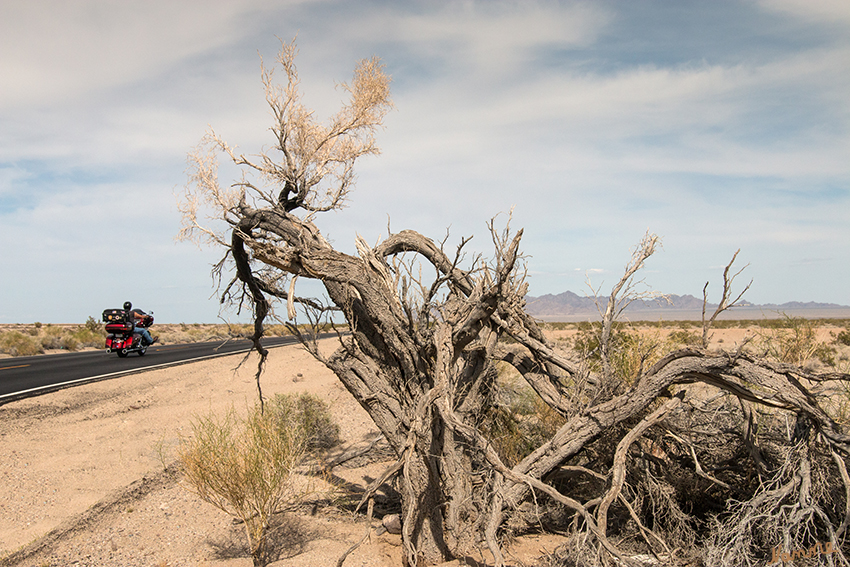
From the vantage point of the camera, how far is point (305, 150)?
6.47 meters

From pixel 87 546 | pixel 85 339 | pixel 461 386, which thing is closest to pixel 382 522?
pixel 461 386

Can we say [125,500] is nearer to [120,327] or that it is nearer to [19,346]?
[120,327]

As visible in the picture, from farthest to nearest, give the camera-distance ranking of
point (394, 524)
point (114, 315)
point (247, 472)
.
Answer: point (114, 315) < point (394, 524) < point (247, 472)

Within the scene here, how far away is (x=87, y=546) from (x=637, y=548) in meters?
6.23

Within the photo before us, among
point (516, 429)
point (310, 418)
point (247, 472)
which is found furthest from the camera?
point (310, 418)

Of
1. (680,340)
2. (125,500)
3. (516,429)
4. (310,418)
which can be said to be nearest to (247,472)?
(125,500)

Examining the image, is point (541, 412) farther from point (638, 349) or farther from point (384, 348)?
point (384, 348)

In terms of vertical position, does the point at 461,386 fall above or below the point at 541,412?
above

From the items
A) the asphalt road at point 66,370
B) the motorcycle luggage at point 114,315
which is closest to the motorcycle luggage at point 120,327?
the motorcycle luggage at point 114,315

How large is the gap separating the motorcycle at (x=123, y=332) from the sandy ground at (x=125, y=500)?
8.00m

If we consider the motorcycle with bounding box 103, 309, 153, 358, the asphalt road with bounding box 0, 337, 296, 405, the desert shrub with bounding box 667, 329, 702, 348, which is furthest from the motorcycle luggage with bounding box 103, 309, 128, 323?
the desert shrub with bounding box 667, 329, 702, 348

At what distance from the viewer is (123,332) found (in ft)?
66.5

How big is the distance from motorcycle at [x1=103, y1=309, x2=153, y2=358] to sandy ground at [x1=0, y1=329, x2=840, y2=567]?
26.2 feet

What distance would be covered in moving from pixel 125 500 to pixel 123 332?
15.6 metres
